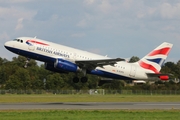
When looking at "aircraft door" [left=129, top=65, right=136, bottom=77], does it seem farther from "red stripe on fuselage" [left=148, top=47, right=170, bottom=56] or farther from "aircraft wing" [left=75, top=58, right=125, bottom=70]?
"red stripe on fuselage" [left=148, top=47, right=170, bottom=56]

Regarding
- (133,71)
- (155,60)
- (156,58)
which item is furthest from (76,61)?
(156,58)

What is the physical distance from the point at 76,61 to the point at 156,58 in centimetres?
1683

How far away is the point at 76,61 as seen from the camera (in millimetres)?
61000

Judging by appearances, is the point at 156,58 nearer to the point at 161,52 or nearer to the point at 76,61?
the point at 161,52

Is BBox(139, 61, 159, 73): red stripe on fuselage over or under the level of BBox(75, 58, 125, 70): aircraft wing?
over

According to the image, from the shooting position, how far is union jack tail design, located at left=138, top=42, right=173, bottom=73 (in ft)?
233

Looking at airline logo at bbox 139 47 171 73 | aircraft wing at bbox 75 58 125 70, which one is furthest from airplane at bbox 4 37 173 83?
airline logo at bbox 139 47 171 73

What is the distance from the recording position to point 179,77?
145750mm

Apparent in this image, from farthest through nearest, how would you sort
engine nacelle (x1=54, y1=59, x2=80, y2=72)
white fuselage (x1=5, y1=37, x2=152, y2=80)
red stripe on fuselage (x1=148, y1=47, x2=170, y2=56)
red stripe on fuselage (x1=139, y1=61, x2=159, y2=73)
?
red stripe on fuselage (x1=148, y1=47, x2=170, y2=56), red stripe on fuselage (x1=139, y1=61, x2=159, y2=73), engine nacelle (x1=54, y1=59, x2=80, y2=72), white fuselage (x1=5, y1=37, x2=152, y2=80)

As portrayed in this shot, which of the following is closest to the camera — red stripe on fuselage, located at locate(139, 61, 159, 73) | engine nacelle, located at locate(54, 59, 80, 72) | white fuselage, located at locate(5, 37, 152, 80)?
white fuselage, located at locate(5, 37, 152, 80)

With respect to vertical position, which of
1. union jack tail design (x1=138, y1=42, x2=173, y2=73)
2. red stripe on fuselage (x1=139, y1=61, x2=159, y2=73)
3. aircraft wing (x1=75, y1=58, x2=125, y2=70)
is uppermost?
union jack tail design (x1=138, y1=42, x2=173, y2=73)

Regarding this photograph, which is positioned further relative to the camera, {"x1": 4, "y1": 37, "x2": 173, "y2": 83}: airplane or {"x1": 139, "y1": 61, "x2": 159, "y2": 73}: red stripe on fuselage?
{"x1": 139, "y1": 61, "x2": 159, "y2": 73}: red stripe on fuselage

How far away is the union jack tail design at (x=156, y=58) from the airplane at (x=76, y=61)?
0.20m
